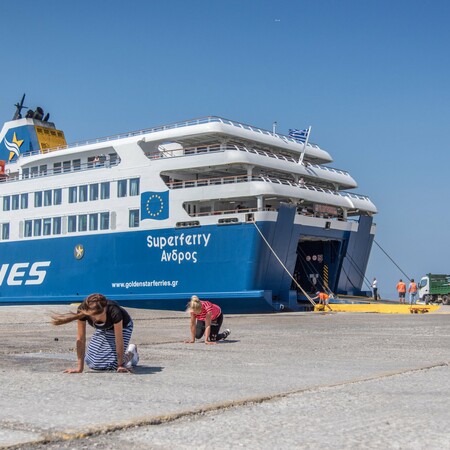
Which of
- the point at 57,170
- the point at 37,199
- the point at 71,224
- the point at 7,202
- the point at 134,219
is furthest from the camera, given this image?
the point at 7,202

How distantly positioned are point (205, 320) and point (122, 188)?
18086 millimetres

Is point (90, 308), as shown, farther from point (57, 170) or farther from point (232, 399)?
point (57, 170)

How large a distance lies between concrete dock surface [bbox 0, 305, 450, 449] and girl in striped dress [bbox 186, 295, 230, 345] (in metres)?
0.65

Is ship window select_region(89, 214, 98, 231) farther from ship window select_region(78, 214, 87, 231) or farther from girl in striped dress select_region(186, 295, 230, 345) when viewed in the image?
girl in striped dress select_region(186, 295, 230, 345)

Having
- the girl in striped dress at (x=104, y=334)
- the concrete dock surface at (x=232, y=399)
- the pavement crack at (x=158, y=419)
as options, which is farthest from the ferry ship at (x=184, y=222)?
the pavement crack at (x=158, y=419)

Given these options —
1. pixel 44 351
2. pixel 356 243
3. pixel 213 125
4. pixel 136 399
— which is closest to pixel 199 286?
pixel 213 125

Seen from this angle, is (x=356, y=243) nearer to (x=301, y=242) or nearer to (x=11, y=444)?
(x=301, y=242)

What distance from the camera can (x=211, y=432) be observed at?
488 centimetres

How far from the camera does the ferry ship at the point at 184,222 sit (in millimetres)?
27516

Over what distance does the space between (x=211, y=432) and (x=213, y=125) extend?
24.5 meters

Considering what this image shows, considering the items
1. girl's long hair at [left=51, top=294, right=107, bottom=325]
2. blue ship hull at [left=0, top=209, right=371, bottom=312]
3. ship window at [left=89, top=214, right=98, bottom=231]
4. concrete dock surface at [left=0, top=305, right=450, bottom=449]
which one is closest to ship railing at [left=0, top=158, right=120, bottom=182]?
ship window at [left=89, top=214, right=98, bottom=231]

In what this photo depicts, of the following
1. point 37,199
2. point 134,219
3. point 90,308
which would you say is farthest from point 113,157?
point 90,308

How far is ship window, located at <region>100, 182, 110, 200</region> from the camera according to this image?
31.3 m

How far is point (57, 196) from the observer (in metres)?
33.7
